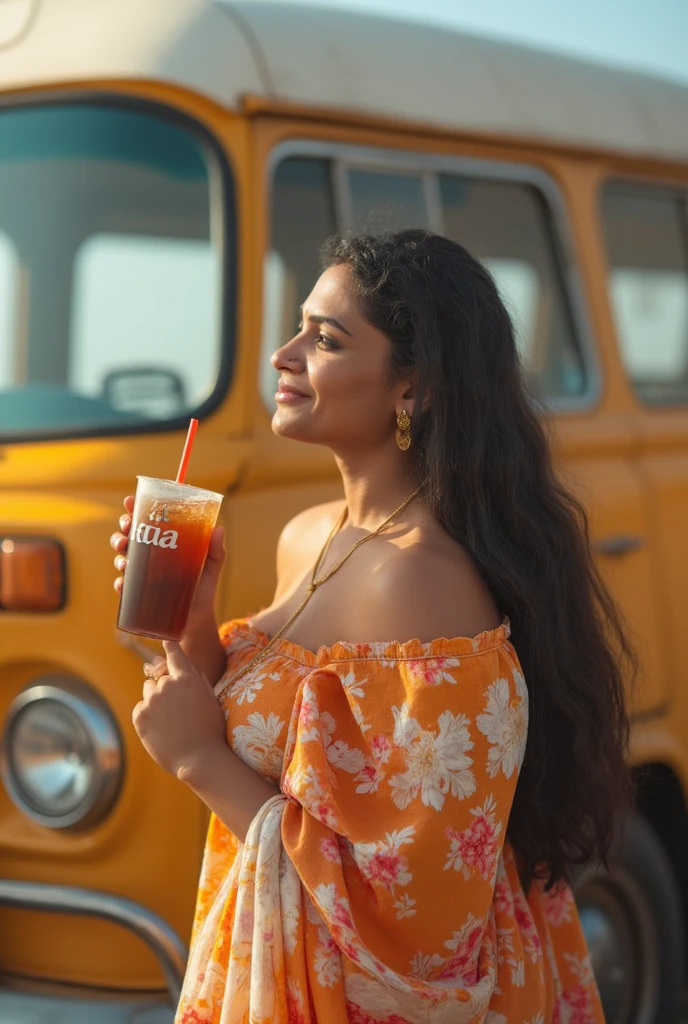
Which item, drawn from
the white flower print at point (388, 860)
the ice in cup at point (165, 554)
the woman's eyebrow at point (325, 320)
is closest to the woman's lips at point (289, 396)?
the woman's eyebrow at point (325, 320)

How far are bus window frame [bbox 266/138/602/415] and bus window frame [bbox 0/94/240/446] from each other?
10 cm

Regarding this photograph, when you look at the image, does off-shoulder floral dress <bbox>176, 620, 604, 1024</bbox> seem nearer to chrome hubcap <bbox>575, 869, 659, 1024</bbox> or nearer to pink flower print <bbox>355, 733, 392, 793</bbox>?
pink flower print <bbox>355, 733, 392, 793</bbox>

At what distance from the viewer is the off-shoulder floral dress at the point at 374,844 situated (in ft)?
5.95

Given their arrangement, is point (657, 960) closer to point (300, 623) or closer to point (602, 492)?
point (602, 492)

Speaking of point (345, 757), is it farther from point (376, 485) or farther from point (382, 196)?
point (382, 196)

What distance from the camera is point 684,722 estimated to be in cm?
337

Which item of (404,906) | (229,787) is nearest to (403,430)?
(229,787)

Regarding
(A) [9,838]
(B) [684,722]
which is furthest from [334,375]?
(B) [684,722]

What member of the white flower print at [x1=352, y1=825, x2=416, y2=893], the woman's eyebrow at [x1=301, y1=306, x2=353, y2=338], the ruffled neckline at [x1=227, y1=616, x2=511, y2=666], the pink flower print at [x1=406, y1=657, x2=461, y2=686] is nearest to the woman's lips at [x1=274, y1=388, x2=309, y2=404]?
the woman's eyebrow at [x1=301, y1=306, x2=353, y2=338]

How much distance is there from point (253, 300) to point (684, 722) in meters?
1.59

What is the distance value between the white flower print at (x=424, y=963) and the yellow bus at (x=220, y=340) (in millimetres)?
700

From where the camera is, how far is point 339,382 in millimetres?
2059

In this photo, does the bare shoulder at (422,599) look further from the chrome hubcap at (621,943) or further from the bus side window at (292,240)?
the chrome hubcap at (621,943)

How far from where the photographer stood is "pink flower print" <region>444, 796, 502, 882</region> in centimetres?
183
